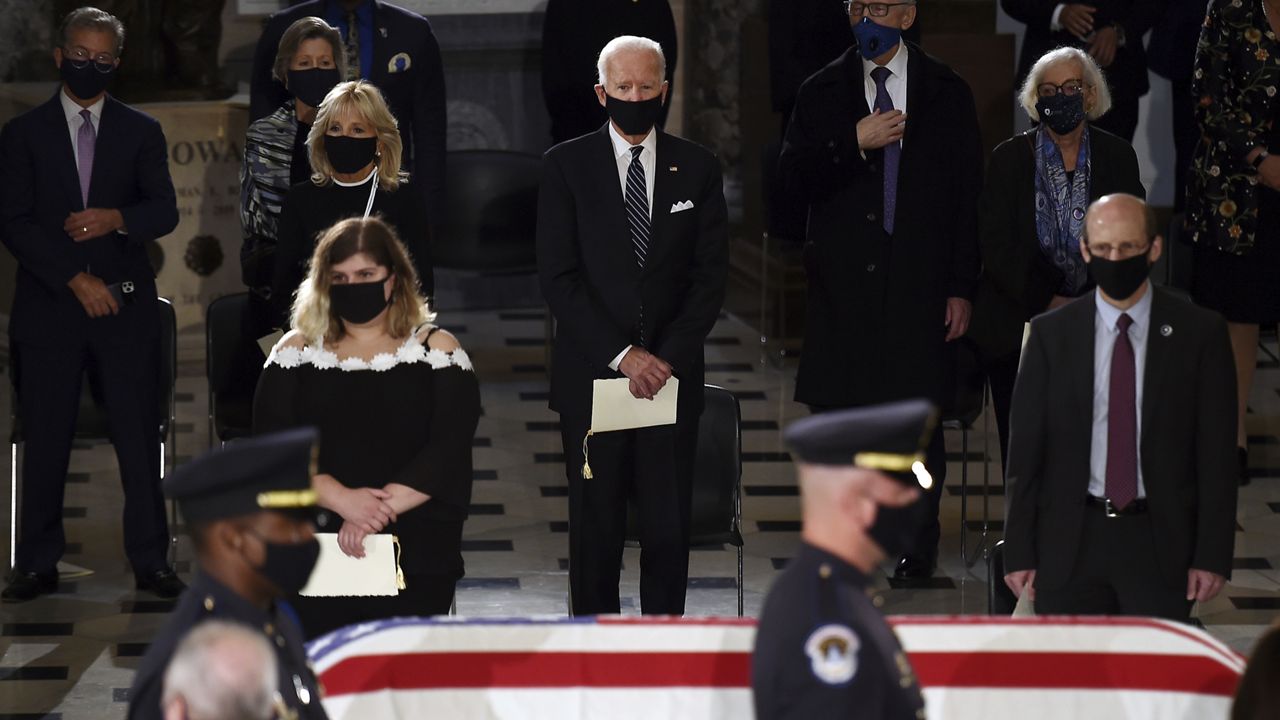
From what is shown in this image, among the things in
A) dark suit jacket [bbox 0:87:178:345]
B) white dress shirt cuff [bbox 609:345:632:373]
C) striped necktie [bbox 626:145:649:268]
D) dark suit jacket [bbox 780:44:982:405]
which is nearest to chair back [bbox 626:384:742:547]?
white dress shirt cuff [bbox 609:345:632:373]

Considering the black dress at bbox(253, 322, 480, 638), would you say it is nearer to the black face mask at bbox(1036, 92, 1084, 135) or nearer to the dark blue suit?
the dark blue suit

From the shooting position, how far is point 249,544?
3.66 meters

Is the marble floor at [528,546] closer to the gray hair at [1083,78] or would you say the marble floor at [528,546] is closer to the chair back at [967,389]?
the chair back at [967,389]

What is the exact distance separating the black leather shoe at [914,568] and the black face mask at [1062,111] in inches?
69.5

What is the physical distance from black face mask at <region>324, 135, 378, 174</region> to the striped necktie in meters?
0.84

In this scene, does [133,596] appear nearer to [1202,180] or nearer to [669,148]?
[669,148]

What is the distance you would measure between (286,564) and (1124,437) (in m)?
2.54

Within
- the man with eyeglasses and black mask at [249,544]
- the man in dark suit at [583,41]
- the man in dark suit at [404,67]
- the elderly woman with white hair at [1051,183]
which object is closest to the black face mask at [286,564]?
the man with eyeglasses and black mask at [249,544]

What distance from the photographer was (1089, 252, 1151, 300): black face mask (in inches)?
208

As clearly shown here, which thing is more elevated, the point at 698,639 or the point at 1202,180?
the point at 1202,180

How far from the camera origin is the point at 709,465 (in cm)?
674

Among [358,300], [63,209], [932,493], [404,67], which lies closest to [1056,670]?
[358,300]

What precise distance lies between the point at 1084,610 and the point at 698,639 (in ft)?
4.19

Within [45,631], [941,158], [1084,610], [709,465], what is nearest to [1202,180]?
[941,158]
